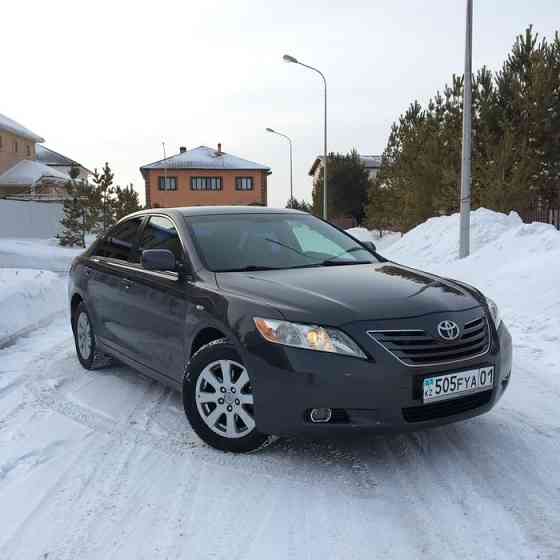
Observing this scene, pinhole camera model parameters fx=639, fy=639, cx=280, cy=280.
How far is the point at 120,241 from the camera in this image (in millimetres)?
5809

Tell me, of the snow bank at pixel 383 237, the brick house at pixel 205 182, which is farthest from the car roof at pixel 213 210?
the brick house at pixel 205 182

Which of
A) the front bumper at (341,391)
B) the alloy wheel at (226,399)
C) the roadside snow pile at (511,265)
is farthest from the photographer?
the roadside snow pile at (511,265)

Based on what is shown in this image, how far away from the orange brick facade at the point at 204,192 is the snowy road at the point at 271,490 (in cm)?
6301

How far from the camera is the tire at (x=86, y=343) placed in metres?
5.99

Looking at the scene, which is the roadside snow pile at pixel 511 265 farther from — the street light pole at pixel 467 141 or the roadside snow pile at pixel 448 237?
the street light pole at pixel 467 141

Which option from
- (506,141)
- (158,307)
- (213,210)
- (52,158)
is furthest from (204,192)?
(158,307)

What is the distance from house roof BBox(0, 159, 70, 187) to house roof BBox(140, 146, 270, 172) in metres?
19.2

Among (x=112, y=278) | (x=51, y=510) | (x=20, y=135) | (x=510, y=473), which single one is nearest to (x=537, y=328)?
(x=510, y=473)

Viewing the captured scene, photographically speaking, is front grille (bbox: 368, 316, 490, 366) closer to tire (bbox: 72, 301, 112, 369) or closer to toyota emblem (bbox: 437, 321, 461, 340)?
toyota emblem (bbox: 437, 321, 461, 340)

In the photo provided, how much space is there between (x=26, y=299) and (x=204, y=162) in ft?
197

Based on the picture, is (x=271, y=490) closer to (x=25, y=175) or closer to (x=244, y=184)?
(x=25, y=175)

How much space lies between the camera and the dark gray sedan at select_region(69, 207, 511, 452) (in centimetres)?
342

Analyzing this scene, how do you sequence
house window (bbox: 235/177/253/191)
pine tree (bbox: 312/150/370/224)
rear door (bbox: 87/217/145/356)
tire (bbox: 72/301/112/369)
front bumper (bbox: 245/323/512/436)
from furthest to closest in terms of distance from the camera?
house window (bbox: 235/177/253/191) → pine tree (bbox: 312/150/370/224) → tire (bbox: 72/301/112/369) → rear door (bbox: 87/217/145/356) → front bumper (bbox: 245/323/512/436)

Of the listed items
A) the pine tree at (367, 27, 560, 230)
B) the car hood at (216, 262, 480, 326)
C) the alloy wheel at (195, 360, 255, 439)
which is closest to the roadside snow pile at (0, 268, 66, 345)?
the alloy wheel at (195, 360, 255, 439)
